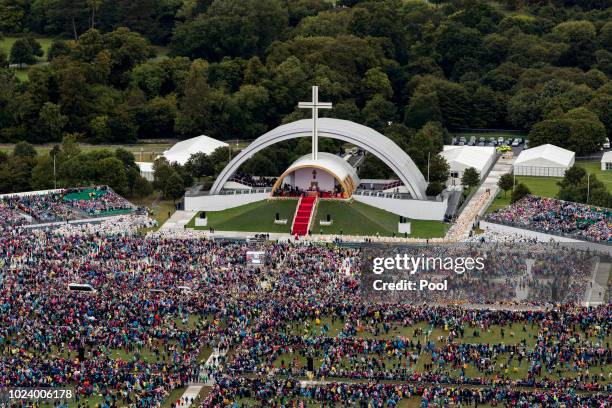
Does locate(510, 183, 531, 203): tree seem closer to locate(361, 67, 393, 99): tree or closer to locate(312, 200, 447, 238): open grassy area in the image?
locate(312, 200, 447, 238): open grassy area

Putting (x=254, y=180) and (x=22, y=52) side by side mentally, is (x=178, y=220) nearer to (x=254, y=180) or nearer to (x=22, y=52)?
(x=254, y=180)

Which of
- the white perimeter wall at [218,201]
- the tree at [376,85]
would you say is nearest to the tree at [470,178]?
the white perimeter wall at [218,201]

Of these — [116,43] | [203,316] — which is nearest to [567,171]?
[203,316]

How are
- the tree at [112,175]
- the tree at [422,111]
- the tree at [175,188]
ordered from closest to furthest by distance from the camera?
the tree at [175,188], the tree at [112,175], the tree at [422,111]

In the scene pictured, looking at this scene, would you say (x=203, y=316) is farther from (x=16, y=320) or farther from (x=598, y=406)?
(x=598, y=406)

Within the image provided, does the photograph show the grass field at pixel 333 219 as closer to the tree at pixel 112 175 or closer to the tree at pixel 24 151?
the tree at pixel 112 175

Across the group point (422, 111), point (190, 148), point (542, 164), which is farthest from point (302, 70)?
point (542, 164)
